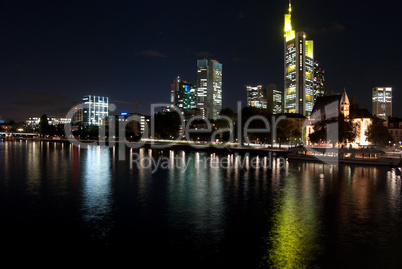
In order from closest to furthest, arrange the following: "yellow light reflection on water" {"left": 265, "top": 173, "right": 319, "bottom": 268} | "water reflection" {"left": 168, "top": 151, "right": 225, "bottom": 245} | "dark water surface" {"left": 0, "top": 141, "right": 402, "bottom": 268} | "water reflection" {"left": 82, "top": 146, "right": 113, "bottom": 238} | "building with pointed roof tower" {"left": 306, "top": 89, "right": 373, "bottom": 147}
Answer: "yellow light reflection on water" {"left": 265, "top": 173, "right": 319, "bottom": 268}
"dark water surface" {"left": 0, "top": 141, "right": 402, "bottom": 268}
"water reflection" {"left": 168, "top": 151, "right": 225, "bottom": 245}
"water reflection" {"left": 82, "top": 146, "right": 113, "bottom": 238}
"building with pointed roof tower" {"left": 306, "top": 89, "right": 373, "bottom": 147}

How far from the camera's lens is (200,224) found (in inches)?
607

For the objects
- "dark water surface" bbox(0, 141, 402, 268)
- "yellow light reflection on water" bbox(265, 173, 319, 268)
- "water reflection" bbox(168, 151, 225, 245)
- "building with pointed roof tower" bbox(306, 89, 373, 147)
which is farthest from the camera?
"building with pointed roof tower" bbox(306, 89, 373, 147)

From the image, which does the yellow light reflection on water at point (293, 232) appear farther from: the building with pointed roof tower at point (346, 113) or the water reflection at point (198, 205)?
the building with pointed roof tower at point (346, 113)

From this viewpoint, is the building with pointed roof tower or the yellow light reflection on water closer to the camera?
the yellow light reflection on water

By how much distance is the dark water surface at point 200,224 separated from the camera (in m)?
11.5

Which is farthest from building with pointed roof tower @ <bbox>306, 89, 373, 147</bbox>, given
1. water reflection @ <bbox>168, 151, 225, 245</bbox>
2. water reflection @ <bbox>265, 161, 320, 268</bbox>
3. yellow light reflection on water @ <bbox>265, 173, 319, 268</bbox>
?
yellow light reflection on water @ <bbox>265, 173, 319, 268</bbox>

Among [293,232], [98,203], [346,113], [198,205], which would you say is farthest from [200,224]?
[346,113]

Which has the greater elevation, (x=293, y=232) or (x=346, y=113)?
(x=346, y=113)

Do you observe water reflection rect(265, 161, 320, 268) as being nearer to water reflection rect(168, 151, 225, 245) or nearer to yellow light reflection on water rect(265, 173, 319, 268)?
yellow light reflection on water rect(265, 173, 319, 268)

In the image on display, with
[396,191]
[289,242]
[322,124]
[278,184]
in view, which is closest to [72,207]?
[289,242]

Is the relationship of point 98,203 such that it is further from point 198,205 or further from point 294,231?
point 294,231

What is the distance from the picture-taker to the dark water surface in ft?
37.8

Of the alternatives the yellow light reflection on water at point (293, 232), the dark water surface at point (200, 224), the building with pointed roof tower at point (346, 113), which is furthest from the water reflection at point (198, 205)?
the building with pointed roof tower at point (346, 113)

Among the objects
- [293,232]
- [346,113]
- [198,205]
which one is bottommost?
[293,232]
